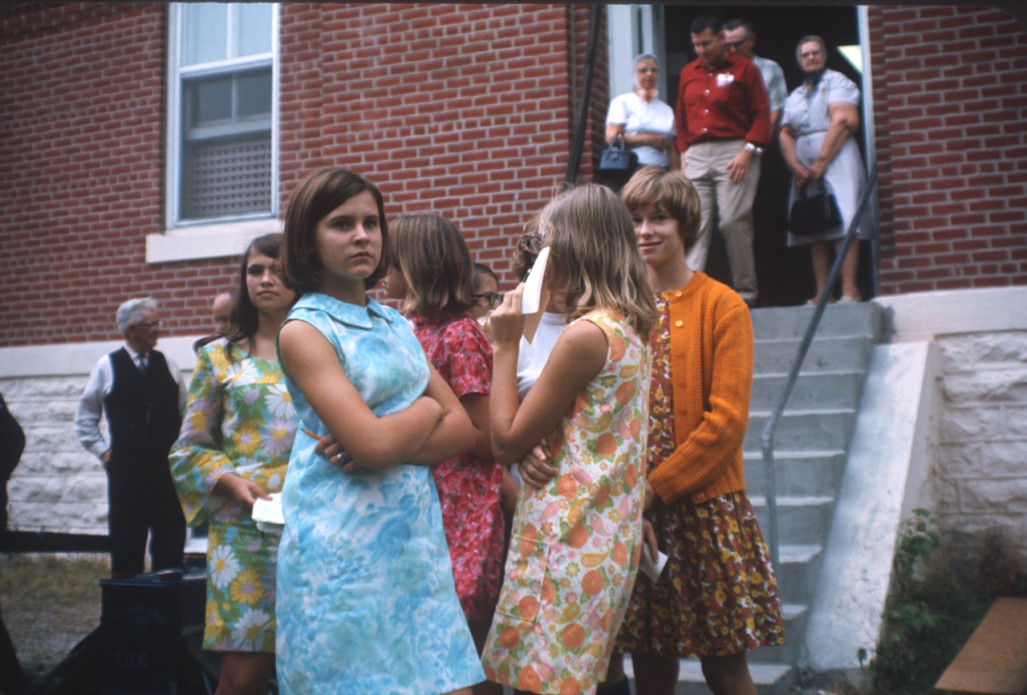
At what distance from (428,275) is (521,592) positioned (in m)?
1.13

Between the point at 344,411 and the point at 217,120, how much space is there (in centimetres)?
786

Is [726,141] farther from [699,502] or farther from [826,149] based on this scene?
[699,502]

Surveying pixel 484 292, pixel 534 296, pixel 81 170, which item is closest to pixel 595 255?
pixel 534 296

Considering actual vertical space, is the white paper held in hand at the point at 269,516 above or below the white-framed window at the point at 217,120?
below

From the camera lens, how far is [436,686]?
2297mm

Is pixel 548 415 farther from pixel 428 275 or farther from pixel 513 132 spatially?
pixel 513 132

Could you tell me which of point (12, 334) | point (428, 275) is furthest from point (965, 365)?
point (12, 334)

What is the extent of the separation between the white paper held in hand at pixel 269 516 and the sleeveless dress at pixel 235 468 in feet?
1.25

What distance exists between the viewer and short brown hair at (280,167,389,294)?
250cm

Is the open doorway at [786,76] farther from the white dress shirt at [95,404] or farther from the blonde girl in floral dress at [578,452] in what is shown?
the blonde girl in floral dress at [578,452]

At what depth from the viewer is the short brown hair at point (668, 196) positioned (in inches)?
133

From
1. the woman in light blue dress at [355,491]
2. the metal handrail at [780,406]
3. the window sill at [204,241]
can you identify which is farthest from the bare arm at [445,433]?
the window sill at [204,241]

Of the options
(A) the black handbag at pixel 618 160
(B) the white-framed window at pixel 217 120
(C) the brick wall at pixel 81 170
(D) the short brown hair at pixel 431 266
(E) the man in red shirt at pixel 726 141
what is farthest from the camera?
(C) the brick wall at pixel 81 170

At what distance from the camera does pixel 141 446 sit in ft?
22.0
